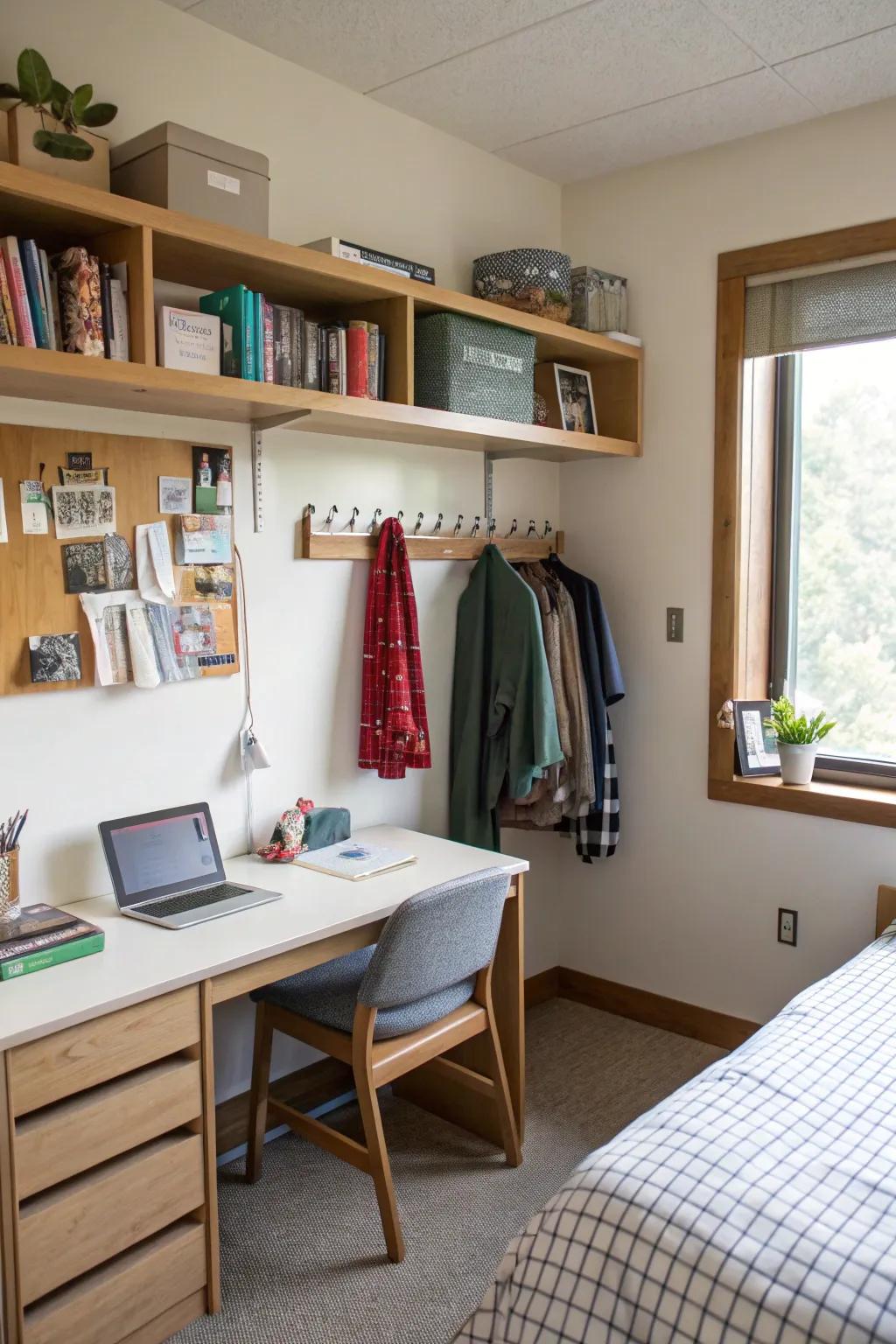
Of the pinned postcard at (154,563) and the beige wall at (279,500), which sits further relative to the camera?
the pinned postcard at (154,563)

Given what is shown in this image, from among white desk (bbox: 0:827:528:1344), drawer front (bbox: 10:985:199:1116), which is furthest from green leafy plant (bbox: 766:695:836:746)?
drawer front (bbox: 10:985:199:1116)

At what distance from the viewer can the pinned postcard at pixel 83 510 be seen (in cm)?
219

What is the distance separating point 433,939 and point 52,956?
736mm

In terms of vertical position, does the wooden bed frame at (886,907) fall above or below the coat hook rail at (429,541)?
below

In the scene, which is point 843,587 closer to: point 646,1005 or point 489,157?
point 646,1005

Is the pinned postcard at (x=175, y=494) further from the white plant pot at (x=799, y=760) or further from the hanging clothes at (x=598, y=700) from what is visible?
the white plant pot at (x=799, y=760)

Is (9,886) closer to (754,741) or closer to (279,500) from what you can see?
(279,500)

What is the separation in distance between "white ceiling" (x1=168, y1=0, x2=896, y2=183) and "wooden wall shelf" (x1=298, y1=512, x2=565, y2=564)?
1121 mm

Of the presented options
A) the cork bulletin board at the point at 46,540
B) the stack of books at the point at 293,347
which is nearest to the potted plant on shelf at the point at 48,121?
the stack of books at the point at 293,347

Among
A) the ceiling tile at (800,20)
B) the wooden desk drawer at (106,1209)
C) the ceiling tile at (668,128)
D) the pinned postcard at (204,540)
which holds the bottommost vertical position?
the wooden desk drawer at (106,1209)

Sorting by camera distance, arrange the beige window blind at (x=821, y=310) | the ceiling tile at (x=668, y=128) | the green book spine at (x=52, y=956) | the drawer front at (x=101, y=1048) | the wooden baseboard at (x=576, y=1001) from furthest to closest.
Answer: the beige window blind at (x=821, y=310) < the ceiling tile at (x=668, y=128) < the wooden baseboard at (x=576, y=1001) < the green book spine at (x=52, y=956) < the drawer front at (x=101, y=1048)

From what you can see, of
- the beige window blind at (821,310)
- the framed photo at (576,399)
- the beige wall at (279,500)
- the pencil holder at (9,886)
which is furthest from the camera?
the framed photo at (576,399)

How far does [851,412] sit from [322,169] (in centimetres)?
163

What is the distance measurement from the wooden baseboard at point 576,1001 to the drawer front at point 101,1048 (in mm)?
841
